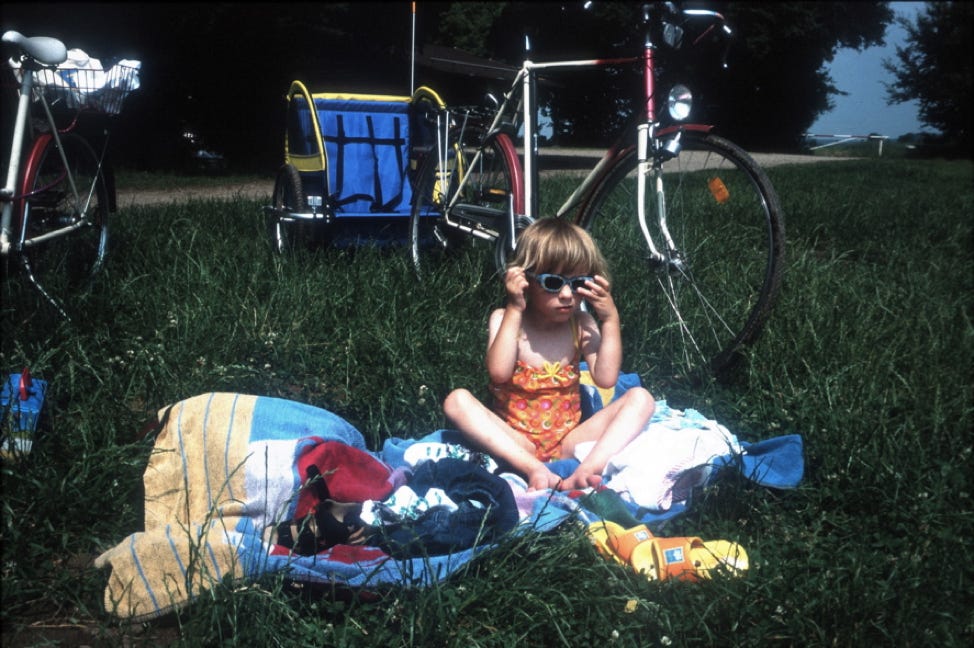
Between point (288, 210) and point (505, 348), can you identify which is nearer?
point (505, 348)

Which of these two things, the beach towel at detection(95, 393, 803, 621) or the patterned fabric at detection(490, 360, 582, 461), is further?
the patterned fabric at detection(490, 360, 582, 461)

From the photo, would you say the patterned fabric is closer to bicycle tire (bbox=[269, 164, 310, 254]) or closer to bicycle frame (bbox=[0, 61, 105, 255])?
bicycle tire (bbox=[269, 164, 310, 254])

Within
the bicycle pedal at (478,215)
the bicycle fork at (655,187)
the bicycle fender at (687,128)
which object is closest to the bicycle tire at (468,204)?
the bicycle pedal at (478,215)

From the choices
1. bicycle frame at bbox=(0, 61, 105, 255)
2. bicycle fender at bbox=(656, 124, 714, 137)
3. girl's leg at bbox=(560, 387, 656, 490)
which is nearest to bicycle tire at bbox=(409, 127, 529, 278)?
bicycle fender at bbox=(656, 124, 714, 137)

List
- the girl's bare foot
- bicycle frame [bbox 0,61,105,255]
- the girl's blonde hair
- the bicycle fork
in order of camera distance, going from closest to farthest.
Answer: the girl's bare foot < the girl's blonde hair < the bicycle fork < bicycle frame [bbox 0,61,105,255]

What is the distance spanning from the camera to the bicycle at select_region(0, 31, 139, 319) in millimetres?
3389

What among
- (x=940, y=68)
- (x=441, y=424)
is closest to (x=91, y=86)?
(x=441, y=424)

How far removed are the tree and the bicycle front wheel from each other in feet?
2.69

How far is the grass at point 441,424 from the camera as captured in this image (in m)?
1.74

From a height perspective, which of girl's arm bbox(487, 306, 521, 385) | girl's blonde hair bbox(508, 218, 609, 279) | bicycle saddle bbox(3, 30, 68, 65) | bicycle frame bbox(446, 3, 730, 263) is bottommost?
girl's arm bbox(487, 306, 521, 385)

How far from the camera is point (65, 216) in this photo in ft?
13.1

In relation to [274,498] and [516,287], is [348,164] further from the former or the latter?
[274,498]

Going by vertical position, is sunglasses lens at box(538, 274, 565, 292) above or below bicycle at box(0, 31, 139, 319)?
below

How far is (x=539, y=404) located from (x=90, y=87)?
2747 millimetres
